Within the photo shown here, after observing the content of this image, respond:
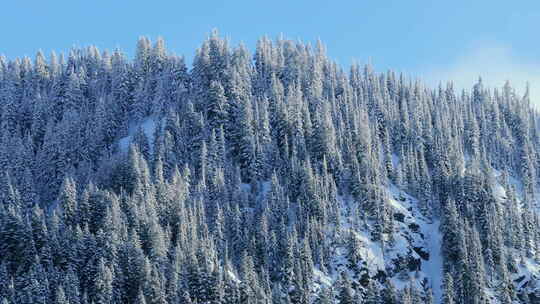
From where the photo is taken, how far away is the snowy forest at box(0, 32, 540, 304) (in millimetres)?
97812

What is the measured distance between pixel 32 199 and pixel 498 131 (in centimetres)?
12800

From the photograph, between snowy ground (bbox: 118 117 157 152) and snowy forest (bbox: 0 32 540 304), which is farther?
snowy ground (bbox: 118 117 157 152)

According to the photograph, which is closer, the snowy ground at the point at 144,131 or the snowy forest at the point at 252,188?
the snowy forest at the point at 252,188

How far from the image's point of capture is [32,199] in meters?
125

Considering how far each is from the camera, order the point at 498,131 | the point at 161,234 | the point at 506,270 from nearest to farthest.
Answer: the point at 161,234 → the point at 506,270 → the point at 498,131

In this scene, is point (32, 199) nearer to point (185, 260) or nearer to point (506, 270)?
point (185, 260)

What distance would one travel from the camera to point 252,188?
132m

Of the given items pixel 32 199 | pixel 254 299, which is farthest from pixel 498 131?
pixel 32 199

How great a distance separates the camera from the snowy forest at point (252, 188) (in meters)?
97.8

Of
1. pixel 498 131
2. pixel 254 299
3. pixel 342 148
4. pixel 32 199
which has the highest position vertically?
pixel 498 131

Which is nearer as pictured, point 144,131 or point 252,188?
point 252,188

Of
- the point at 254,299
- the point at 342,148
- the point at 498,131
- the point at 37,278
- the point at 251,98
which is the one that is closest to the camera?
the point at 37,278

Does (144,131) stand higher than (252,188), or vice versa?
(144,131)

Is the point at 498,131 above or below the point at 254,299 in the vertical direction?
above
